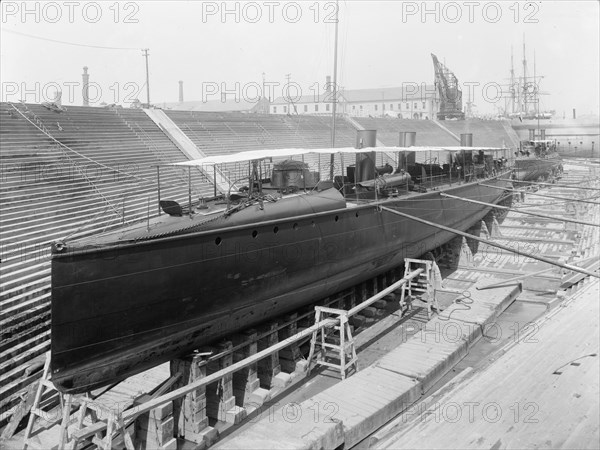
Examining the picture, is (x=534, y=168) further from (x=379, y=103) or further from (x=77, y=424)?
(x=379, y=103)

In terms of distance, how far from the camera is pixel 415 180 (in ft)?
57.4

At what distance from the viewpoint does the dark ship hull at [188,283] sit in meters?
6.95

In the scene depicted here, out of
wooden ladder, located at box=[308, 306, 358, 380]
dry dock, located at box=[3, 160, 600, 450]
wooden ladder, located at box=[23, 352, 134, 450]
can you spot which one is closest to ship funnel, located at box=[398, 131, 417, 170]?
dry dock, located at box=[3, 160, 600, 450]

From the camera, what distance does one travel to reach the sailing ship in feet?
22.9

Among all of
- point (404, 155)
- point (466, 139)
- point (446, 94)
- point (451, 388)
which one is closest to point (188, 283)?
point (451, 388)

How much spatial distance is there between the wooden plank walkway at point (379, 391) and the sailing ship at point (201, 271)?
1.90 metres

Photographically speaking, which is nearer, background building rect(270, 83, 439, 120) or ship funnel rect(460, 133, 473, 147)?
ship funnel rect(460, 133, 473, 147)

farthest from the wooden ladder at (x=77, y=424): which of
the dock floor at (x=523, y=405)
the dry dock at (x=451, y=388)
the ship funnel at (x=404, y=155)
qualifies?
the ship funnel at (x=404, y=155)

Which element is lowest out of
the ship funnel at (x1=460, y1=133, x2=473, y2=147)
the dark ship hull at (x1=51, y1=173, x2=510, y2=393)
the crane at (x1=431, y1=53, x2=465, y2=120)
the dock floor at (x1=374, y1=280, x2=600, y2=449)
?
the dock floor at (x1=374, y1=280, x2=600, y2=449)

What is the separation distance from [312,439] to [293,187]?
5.95 meters

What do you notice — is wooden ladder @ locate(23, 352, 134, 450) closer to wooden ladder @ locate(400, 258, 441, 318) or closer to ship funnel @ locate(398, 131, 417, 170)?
wooden ladder @ locate(400, 258, 441, 318)

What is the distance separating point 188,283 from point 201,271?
282 mm

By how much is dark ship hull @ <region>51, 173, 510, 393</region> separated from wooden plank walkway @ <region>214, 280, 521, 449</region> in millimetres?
1850

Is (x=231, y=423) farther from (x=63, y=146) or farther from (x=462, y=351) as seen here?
(x=63, y=146)
